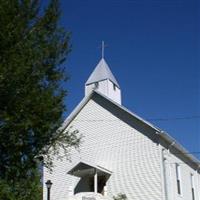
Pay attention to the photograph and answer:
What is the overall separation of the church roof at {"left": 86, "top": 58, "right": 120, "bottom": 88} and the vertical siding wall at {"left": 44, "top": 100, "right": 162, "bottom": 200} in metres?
4.07

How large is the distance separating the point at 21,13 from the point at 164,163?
13.3 meters

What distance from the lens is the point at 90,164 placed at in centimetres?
2897

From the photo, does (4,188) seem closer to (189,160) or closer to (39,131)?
(39,131)

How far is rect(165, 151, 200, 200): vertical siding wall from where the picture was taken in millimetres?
28188

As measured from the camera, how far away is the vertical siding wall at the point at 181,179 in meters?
28.2

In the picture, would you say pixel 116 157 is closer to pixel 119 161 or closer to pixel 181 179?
pixel 119 161

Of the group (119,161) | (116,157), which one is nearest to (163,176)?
(119,161)

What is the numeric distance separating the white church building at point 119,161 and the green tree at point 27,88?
9342 millimetres

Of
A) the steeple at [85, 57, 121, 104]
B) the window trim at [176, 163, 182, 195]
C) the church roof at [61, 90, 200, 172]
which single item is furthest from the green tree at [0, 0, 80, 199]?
the steeple at [85, 57, 121, 104]

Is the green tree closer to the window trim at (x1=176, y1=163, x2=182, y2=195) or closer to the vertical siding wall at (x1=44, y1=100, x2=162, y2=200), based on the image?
the vertical siding wall at (x1=44, y1=100, x2=162, y2=200)

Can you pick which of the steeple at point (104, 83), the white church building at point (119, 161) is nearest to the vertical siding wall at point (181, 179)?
the white church building at point (119, 161)

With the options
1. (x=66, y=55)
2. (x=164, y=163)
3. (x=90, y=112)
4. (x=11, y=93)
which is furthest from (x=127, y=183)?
(x=11, y=93)

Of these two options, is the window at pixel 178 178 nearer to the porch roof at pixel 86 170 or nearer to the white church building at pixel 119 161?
the white church building at pixel 119 161

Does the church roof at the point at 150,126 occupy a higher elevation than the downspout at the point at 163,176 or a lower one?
higher
